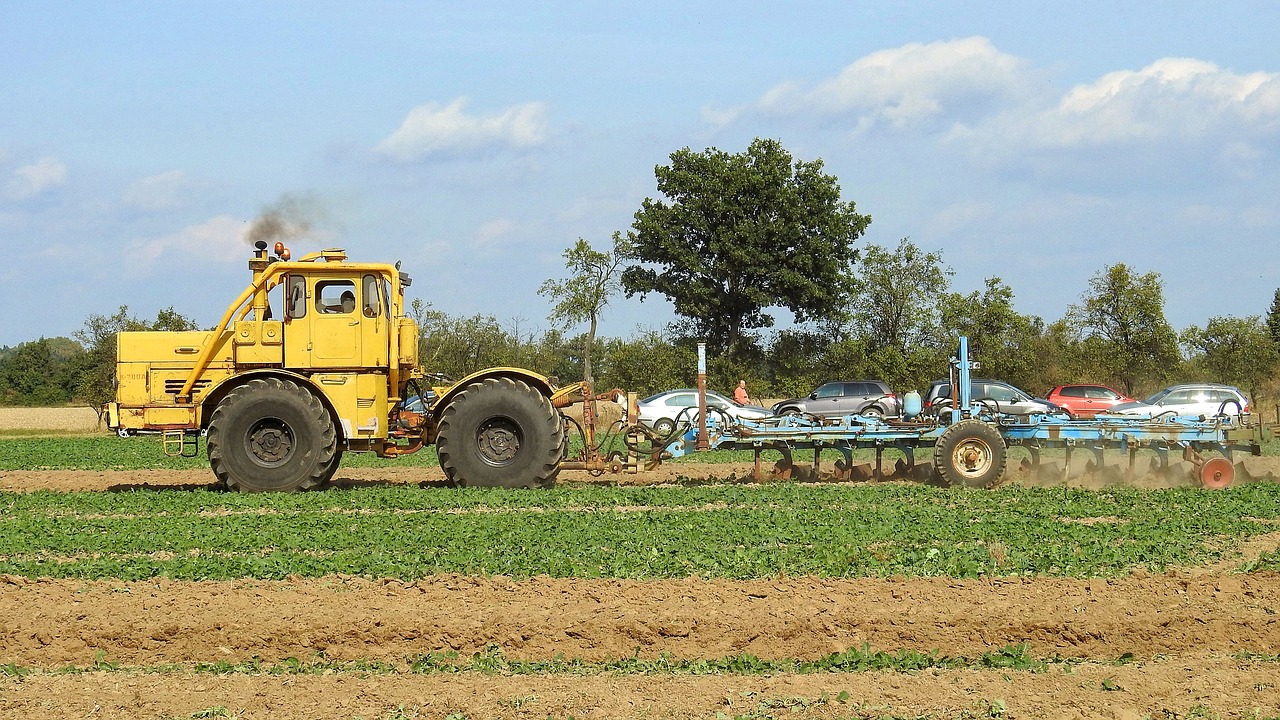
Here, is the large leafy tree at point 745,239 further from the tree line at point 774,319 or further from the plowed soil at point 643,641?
the plowed soil at point 643,641

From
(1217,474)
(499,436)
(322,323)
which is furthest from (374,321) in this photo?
(1217,474)

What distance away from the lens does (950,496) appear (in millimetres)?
16281

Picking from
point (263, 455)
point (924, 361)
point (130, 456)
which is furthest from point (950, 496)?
point (924, 361)

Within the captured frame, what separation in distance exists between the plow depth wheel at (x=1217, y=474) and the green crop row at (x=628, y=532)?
3.25 ft

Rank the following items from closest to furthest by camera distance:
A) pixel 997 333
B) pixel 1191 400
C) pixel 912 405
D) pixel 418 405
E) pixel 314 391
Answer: pixel 314 391 < pixel 418 405 < pixel 912 405 < pixel 1191 400 < pixel 997 333

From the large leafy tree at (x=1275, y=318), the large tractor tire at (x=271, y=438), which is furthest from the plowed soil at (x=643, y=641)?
Result: the large leafy tree at (x=1275, y=318)

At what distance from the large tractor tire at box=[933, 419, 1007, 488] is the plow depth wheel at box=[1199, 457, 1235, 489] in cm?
336

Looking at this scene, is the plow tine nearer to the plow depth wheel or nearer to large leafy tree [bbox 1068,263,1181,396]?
the plow depth wheel

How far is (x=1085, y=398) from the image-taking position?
34.8 m

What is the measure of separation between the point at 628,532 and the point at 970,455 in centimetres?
727

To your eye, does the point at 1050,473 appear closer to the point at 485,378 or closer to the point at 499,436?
the point at 499,436

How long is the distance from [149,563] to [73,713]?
3.91m

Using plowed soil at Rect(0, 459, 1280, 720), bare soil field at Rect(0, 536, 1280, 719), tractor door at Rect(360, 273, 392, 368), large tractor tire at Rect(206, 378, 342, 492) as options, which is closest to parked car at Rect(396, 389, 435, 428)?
tractor door at Rect(360, 273, 392, 368)

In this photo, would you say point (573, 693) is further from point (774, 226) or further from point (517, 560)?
point (774, 226)
